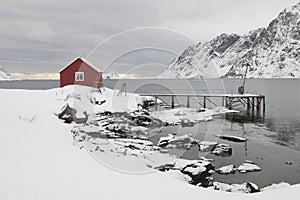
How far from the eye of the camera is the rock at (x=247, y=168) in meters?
15.1

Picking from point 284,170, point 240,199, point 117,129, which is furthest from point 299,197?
point 117,129

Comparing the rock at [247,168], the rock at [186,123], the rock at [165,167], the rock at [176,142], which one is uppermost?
the rock at [186,123]

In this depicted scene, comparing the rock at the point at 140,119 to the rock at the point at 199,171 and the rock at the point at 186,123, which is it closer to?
the rock at the point at 186,123

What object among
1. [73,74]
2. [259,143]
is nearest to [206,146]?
[259,143]

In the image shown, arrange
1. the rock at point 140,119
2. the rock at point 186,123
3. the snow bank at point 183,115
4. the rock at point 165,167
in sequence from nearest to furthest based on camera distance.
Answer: the rock at point 165,167
the rock at point 140,119
the rock at point 186,123
the snow bank at point 183,115

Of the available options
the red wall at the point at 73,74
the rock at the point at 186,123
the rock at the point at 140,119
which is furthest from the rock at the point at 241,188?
the red wall at the point at 73,74

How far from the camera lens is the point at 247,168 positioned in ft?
50.5

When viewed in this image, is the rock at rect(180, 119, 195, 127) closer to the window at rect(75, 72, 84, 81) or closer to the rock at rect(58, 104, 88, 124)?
the rock at rect(58, 104, 88, 124)

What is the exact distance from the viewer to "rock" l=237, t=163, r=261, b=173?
1513cm

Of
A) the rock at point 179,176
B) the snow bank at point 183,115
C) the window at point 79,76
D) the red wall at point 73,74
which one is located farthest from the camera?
the red wall at point 73,74

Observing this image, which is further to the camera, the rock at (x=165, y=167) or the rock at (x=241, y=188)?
the rock at (x=165, y=167)

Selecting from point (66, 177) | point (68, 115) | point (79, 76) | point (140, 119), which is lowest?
point (66, 177)

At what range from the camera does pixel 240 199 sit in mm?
7863

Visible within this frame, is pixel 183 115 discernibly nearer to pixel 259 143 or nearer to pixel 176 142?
pixel 259 143
